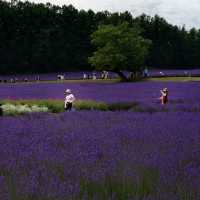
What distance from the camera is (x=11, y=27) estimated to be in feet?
251

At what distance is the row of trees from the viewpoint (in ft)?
241

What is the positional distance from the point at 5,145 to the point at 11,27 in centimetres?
7078

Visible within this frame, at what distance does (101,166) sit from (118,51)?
42.7 m

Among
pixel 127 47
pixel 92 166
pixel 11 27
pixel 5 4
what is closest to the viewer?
pixel 92 166

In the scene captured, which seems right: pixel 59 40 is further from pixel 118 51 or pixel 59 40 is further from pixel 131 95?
pixel 131 95

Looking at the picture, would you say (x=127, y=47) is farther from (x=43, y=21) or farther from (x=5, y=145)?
(x=5, y=145)

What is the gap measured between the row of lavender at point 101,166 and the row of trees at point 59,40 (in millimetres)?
59123

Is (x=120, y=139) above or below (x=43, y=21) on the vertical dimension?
below

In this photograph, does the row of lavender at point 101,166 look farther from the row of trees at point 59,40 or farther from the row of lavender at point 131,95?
the row of trees at point 59,40

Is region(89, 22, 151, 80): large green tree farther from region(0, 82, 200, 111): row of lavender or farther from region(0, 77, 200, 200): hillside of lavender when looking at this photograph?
region(0, 77, 200, 200): hillside of lavender

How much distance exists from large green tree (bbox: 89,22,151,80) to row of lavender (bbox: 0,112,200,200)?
127 ft

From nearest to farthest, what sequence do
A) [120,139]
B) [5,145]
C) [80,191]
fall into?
[80,191], [5,145], [120,139]

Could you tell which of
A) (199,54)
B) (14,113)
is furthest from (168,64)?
(14,113)

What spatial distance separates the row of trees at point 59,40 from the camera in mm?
73562
